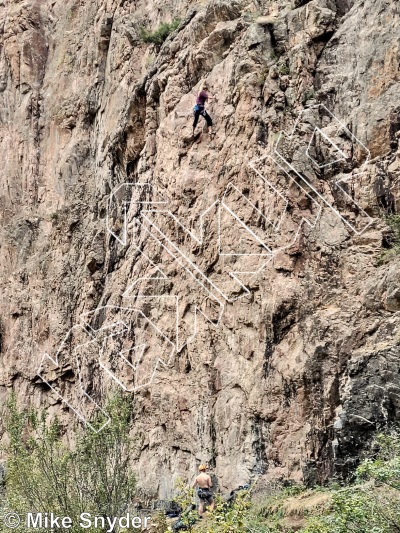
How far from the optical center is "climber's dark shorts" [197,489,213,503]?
1095cm

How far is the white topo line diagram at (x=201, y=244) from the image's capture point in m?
13.3

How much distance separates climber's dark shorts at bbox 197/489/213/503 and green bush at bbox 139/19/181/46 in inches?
485

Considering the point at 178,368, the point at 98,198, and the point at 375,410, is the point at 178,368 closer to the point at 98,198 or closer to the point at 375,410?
the point at 375,410

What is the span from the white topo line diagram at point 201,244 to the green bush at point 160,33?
4.32 metres

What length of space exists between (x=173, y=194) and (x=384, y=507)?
9624 mm

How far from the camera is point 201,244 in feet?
48.8

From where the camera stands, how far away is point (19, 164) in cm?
2464

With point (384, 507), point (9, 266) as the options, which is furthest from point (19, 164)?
point (384, 507)

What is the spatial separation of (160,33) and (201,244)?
7357 millimetres
